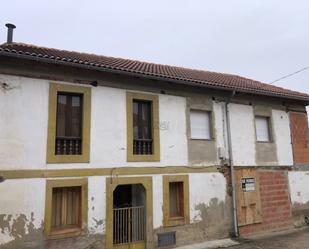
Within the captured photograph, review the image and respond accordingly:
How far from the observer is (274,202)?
1302 centimetres

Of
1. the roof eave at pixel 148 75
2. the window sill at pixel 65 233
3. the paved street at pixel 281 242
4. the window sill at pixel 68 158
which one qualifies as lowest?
the paved street at pixel 281 242

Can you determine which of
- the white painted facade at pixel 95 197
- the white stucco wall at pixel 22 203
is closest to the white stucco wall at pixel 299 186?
the white painted facade at pixel 95 197

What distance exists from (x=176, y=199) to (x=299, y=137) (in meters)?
7.23

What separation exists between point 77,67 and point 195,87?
179 inches

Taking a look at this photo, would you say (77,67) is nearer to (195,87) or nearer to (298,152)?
(195,87)

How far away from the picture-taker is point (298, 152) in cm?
1448

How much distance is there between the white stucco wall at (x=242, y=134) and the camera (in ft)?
40.9

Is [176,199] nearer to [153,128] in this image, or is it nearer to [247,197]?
[153,128]

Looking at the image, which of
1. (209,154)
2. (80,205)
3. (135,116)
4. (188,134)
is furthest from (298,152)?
(80,205)

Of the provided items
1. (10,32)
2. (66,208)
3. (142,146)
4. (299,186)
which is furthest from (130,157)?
(299,186)

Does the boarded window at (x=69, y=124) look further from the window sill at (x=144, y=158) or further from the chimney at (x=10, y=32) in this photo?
the chimney at (x=10, y=32)

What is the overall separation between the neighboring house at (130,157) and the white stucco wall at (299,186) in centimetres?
9

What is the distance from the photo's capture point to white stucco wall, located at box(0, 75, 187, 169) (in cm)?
852

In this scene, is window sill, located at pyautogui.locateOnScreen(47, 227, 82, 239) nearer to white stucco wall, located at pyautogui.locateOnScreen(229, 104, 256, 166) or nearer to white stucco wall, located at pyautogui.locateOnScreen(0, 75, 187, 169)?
white stucco wall, located at pyautogui.locateOnScreen(0, 75, 187, 169)
